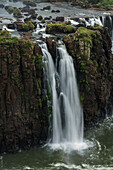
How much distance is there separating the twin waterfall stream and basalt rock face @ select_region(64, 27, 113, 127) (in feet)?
1.87

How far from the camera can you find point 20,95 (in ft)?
49.7

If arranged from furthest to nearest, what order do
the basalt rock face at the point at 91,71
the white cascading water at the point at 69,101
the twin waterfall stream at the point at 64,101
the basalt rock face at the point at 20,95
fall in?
the basalt rock face at the point at 91,71 → the white cascading water at the point at 69,101 → the twin waterfall stream at the point at 64,101 → the basalt rock face at the point at 20,95

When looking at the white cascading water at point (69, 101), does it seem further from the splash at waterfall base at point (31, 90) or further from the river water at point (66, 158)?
the river water at point (66, 158)

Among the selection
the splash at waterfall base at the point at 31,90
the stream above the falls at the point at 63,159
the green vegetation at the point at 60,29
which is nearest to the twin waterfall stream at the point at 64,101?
the splash at waterfall base at the point at 31,90

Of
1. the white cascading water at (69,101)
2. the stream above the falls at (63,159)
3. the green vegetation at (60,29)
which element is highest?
the green vegetation at (60,29)

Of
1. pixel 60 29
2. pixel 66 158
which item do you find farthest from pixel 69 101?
pixel 60 29

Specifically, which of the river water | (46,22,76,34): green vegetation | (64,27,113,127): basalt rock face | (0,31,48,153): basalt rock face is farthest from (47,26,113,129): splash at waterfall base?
(46,22,76,34): green vegetation

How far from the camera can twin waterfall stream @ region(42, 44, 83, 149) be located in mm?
16375

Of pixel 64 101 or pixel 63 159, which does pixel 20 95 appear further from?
pixel 63 159

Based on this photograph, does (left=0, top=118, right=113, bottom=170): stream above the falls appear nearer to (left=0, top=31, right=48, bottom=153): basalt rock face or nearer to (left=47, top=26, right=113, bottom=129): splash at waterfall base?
(left=0, top=31, right=48, bottom=153): basalt rock face

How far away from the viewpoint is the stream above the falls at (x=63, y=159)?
13969 mm

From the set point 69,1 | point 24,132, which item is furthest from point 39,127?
point 69,1

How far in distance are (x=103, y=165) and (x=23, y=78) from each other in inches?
290

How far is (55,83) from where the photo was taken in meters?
16.5
